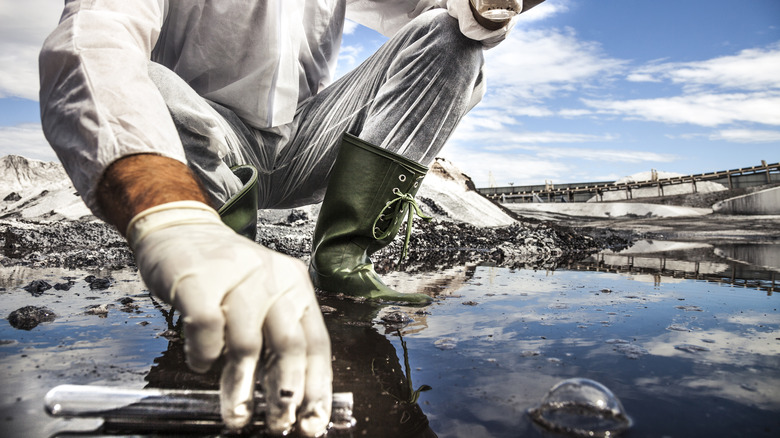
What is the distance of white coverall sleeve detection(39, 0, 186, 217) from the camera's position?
84 cm

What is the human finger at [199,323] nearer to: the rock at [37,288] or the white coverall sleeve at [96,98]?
the white coverall sleeve at [96,98]

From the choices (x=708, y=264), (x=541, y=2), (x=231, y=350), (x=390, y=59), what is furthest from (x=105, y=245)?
(x=708, y=264)

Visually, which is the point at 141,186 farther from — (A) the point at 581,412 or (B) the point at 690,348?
(B) the point at 690,348

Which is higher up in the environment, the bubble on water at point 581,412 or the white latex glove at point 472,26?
the white latex glove at point 472,26

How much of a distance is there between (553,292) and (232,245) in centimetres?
163

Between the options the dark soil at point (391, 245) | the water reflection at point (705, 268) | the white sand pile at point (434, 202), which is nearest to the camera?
the water reflection at point (705, 268)

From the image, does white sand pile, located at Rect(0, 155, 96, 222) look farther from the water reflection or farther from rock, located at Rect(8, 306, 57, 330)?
the water reflection

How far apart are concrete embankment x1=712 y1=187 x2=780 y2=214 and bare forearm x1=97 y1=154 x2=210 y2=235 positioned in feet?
47.1

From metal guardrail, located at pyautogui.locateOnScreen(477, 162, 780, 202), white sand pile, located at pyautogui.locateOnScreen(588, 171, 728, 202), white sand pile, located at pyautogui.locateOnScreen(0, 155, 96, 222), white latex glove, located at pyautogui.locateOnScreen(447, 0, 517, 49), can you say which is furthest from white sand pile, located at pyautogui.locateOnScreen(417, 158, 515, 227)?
white sand pile, located at pyautogui.locateOnScreen(588, 171, 728, 202)

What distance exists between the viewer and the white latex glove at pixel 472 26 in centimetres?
162

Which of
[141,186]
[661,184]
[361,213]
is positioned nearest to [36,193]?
[361,213]

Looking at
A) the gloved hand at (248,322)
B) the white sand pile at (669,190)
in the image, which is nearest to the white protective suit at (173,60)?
the gloved hand at (248,322)

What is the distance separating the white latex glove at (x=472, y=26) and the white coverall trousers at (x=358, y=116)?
0.18 ft

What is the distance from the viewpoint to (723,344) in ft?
3.70
